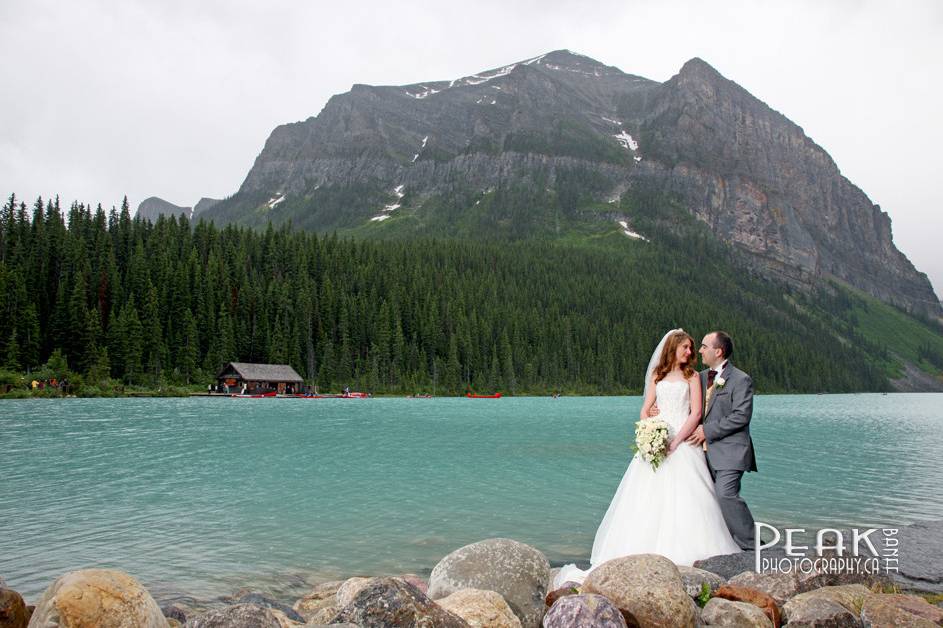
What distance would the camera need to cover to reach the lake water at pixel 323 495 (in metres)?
16.0

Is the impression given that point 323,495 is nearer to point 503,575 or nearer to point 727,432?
point 503,575

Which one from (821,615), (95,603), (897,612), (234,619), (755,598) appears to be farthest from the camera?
(755,598)

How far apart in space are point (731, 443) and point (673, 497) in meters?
1.43

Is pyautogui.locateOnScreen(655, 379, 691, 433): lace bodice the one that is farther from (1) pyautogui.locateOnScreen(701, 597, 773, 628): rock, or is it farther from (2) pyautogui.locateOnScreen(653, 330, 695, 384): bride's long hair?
(1) pyautogui.locateOnScreen(701, 597, 773, 628): rock

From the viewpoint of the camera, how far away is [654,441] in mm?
11820

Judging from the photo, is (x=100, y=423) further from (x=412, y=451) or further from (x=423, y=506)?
(x=423, y=506)

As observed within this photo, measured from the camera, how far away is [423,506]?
2272 centimetres

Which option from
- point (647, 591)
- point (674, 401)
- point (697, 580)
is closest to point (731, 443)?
point (674, 401)

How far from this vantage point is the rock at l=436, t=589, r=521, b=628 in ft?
26.6

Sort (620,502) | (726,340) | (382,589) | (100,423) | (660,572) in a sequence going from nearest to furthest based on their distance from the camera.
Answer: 1. (382,589)
2. (660,572)
3. (726,340)
4. (620,502)
5. (100,423)

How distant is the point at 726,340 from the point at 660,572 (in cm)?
458

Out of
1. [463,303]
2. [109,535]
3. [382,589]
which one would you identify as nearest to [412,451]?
[109,535]

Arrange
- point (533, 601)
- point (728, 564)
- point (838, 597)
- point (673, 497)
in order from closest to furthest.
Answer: point (838, 597), point (533, 601), point (728, 564), point (673, 497)

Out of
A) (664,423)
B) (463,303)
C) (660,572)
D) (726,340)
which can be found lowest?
(660,572)
